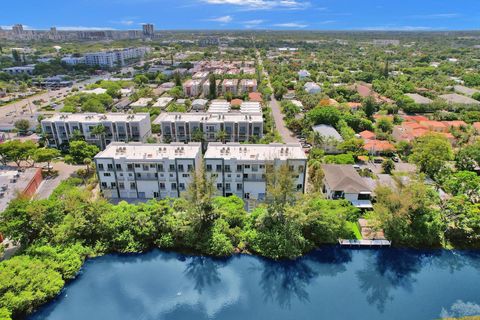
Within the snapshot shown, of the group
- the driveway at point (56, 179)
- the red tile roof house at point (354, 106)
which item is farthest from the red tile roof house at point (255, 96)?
the driveway at point (56, 179)


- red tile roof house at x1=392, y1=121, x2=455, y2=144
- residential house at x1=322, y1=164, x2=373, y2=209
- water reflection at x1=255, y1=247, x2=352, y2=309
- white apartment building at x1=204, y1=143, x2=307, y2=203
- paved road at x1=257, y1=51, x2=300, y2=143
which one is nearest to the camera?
water reflection at x1=255, y1=247, x2=352, y2=309

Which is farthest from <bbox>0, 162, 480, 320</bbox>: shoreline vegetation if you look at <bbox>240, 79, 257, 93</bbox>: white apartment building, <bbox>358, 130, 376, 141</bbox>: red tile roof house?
<bbox>240, 79, 257, 93</bbox>: white apartment building

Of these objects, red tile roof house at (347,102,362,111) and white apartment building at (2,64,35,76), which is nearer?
red tile roof house at (347,102,362,111)

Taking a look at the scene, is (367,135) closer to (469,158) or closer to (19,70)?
(469,158)

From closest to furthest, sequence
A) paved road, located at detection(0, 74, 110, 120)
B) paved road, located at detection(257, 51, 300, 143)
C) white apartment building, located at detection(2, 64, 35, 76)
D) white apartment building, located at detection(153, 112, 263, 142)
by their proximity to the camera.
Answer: white apartment building, located at detection(153, 112, 263, 142), paved road, located at detection(257, 51, 300, 143), paved road, located at detection(0, 74, 110, 120), white apartment building, located at detection(2, 64, 35, 76)

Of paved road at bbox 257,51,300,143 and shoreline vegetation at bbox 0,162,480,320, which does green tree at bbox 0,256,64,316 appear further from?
paved road at bbox 257,51,300,143

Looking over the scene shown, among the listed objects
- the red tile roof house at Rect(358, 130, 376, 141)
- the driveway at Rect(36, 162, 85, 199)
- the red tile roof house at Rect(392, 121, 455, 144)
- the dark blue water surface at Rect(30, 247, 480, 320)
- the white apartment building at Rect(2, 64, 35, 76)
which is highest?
the white apartment building at Rect(2, 64, 35, 76)
